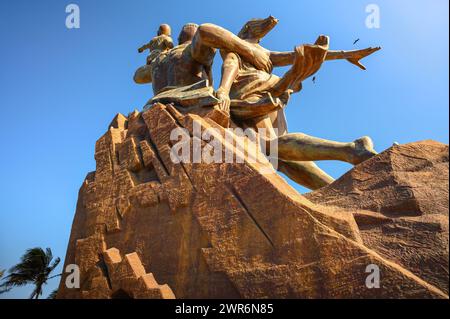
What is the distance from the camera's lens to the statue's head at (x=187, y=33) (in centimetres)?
602

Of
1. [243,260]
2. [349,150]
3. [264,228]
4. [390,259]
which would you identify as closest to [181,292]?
[243,260]

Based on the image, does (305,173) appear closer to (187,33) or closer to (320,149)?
A: (320,149)

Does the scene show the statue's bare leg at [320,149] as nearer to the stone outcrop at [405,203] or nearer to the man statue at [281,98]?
the man statue at [281,98]

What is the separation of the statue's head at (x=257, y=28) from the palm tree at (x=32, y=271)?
1451 cm

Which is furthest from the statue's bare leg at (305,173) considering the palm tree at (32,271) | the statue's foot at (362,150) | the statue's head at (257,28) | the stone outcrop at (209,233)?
the palm tree at (32,271)

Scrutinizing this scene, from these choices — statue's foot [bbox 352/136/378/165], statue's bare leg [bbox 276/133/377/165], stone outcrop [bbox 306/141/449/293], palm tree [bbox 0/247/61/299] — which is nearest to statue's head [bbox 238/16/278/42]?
statue's bare leg [bbox 276/133/377/165]

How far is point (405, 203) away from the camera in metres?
3.08

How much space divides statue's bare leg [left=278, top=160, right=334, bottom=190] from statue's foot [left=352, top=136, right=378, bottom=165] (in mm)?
889

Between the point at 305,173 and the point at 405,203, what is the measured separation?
1.90m

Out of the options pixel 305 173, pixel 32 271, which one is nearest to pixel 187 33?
pixel 305 173

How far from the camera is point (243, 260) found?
3.21 m

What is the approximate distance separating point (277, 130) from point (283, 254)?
7.66 feet

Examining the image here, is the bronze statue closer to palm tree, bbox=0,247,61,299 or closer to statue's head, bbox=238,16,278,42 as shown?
statue's head, bbox=238,16,278,42

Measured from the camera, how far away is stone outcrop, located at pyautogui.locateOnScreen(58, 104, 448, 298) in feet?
9.32
